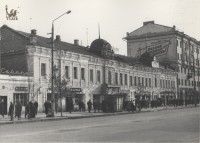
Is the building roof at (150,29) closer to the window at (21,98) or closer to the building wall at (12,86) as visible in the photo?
the building wall at (12,86)

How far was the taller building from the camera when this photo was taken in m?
70.9

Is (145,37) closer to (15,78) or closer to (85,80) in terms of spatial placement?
(85,80)

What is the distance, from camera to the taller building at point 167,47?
7088 centimetres

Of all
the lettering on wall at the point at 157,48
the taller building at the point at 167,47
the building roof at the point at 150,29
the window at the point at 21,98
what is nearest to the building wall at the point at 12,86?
the window at the point at 21,98

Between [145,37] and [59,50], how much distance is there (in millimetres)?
36581

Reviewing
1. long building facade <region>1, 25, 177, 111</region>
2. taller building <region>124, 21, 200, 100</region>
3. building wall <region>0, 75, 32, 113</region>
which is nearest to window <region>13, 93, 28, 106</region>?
building wall <region>0, 75, 32, 113</region>

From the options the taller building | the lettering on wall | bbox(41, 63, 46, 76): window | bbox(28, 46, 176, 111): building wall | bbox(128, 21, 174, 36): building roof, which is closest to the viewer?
bbox(28, 46, 176, 111): building wall

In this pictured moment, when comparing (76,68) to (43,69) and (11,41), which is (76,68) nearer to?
(43,69)

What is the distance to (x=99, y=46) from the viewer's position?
49312mm

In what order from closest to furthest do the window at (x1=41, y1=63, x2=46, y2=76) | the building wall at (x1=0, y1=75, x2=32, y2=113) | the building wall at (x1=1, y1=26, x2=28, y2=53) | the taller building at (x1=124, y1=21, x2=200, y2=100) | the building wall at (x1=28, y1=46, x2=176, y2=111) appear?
the building wall at (x1=0, y1=75, x2=32, y2=113) < the building wall at (x1=28, y1=46, x2=176, y2=111) < the window at (x1=41, y1=63, x2=46, y2=76) < the building wall at (x1=1, y1=26, x2=28, y2=53) < the taller building at (x1=124, y1=21, x2=200, y2=100)

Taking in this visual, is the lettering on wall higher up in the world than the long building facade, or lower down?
higher up

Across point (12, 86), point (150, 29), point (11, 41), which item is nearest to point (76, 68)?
point (11, 41)

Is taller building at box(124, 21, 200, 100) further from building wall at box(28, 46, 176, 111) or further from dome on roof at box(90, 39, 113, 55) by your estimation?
dome on roof at box(90, 39, 113, 55)

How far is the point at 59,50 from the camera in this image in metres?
39.5
